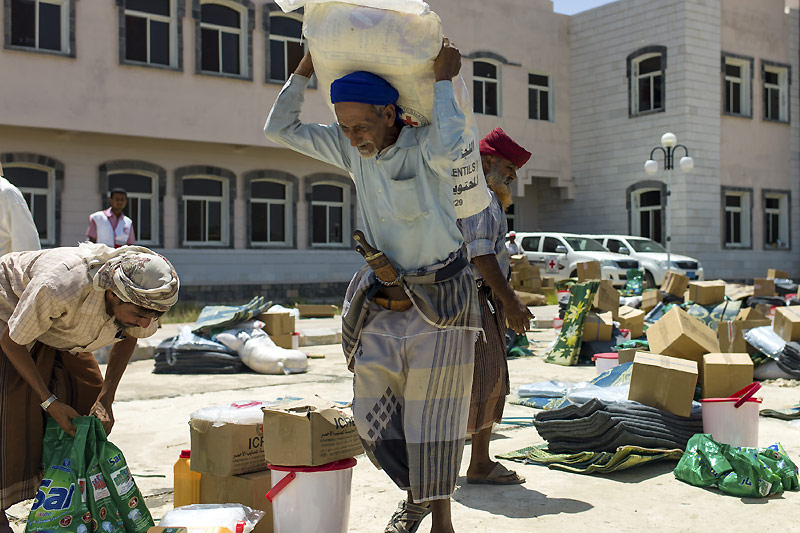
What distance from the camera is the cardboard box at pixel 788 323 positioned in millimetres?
7637

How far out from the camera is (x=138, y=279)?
10.6 feet

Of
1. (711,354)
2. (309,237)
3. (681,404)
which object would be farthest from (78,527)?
(309,237)

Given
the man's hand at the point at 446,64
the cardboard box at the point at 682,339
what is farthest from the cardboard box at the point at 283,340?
the man's hand at the point at 446,64

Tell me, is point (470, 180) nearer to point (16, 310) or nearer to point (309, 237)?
point (16, 310)

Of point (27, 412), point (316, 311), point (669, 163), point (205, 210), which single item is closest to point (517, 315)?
point (27, 412)

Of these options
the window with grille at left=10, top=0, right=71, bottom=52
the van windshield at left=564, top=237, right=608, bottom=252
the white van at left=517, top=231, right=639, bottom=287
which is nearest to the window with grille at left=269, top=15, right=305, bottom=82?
the window with grille at left=10, top=0, right=71, bottom=52

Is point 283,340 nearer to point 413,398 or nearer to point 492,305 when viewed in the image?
point 492,305

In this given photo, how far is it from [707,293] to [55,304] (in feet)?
28.3

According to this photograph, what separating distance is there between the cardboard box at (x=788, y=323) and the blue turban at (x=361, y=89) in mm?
6041

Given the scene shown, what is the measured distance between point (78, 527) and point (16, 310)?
871mm

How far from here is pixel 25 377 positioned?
3.29 meters

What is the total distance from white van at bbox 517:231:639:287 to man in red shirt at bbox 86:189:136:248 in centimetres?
1325

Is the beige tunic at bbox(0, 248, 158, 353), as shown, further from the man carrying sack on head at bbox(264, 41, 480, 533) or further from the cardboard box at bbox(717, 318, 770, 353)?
the cardboard box at bbox(717, 318, 770, 353)

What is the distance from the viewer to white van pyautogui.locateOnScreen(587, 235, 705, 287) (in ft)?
69.9
